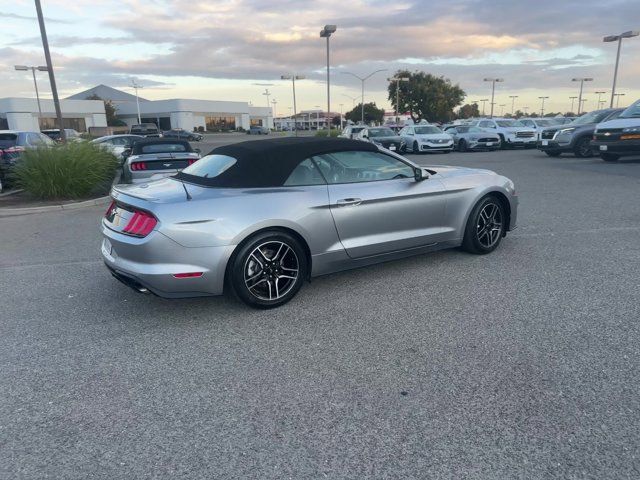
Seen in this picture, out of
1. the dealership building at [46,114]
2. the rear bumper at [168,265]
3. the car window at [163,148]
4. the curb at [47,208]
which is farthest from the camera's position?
the dealership building at [46,114]

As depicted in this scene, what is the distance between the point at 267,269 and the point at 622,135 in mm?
14312

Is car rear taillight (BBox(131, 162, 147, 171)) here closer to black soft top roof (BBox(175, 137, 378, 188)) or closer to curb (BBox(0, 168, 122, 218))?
curb (BBox(0, 168, 122, 218))

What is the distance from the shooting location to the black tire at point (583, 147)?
699 inches

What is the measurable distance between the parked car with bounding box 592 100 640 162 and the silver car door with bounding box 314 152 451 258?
1212 cm

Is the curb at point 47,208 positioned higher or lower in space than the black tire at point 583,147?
lower

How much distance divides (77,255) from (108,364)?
355 centimetres

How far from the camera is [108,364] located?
139 inches

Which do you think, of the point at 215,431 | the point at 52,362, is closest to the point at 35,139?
the point at 52,362

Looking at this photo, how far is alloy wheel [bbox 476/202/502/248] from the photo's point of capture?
5793 mm

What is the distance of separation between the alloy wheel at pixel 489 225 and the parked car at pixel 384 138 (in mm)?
17417

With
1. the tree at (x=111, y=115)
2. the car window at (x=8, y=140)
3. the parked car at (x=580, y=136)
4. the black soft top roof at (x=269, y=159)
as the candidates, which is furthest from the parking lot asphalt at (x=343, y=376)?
the tree at (x=111, y=115)

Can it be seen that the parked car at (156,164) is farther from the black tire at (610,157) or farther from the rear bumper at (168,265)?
the black tire at (610,157)

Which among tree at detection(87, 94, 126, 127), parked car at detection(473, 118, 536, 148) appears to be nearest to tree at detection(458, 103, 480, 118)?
tree at detection(87, 94, 126, 127)

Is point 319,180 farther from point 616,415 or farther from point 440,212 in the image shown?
point 616,415
